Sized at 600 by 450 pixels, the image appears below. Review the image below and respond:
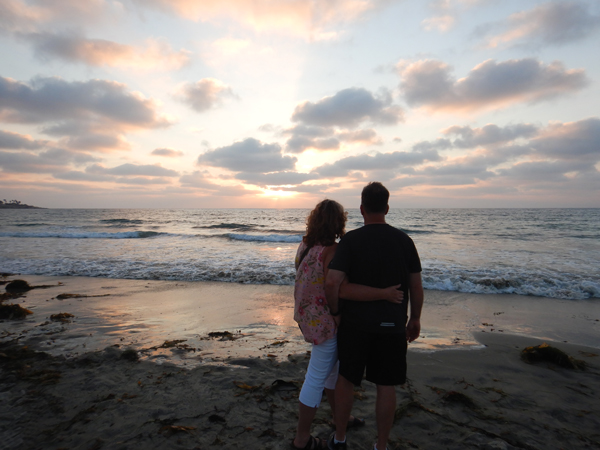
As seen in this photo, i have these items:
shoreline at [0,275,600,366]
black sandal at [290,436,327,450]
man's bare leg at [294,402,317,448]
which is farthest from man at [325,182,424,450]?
shoreline at [0,275,600,366]

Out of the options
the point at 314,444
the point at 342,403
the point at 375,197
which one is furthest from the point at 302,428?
the point at 375,197

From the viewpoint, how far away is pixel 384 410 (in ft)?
7.41

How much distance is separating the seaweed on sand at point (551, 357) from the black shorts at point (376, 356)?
3426 mm

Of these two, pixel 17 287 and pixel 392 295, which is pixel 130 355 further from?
pixel 17 287

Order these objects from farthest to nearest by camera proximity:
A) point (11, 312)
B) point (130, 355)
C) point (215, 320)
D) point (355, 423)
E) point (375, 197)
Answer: point (215, 320) < point (11, 312) < point (130, 355) < point (355, 423) < point (375, 197)

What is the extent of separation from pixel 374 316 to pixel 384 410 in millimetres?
728

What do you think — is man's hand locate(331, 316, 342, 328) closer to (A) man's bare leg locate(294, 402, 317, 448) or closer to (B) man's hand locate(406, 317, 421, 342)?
(B) man's hand locate(406, 317, 421, 342)

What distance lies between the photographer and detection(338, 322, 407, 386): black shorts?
87.7 inches

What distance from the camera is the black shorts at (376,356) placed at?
223 centimetres

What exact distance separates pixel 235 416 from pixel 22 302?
706 centimetres

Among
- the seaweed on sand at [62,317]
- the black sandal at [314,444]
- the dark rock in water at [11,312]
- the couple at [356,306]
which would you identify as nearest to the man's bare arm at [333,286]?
the couple at [356,306]

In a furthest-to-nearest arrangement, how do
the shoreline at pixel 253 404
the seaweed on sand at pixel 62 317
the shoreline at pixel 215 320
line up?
the seaweed on sand at pixel 62 317 < the shoreline at pixel 215 320 < the shoreline at pixel 253 404

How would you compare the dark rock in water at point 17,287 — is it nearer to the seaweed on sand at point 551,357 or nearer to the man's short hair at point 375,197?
the man's short hair at point 375,197

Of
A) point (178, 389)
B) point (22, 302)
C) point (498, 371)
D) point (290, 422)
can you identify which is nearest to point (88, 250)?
point (22, 302)
